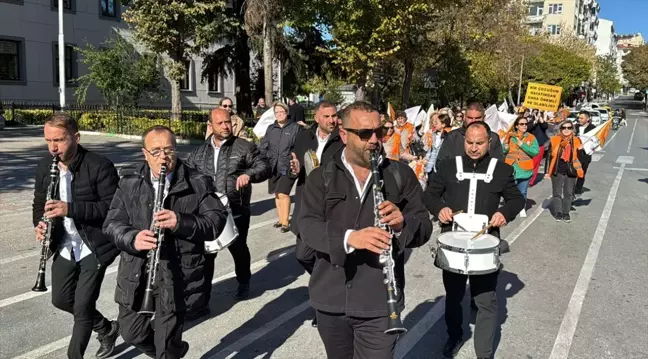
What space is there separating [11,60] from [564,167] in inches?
1220

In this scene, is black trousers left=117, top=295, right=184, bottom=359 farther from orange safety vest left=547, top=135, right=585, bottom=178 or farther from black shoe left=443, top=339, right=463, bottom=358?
orange safety vest left=547, top=135, right=585, bottom=178

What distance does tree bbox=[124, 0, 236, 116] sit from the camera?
23.1 meters

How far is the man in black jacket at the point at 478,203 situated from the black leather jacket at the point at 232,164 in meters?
1.94

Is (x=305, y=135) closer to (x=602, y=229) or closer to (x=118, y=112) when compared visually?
(x=602, y=229)

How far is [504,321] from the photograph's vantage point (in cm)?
540

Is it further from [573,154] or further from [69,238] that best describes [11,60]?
[69,238]

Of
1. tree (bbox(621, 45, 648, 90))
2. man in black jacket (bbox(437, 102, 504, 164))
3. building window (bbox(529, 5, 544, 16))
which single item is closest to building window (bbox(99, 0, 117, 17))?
man in black jacket (bbox(437, 102, 504, 164))

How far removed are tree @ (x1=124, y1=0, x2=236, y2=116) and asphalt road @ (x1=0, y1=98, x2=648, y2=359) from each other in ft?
47.5

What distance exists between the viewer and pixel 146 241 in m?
3.11

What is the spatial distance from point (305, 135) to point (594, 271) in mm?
4207

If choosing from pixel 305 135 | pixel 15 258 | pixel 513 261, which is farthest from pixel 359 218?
pixel 15 258

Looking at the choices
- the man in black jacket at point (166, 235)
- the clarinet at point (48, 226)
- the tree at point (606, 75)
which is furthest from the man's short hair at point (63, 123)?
the tree at point (606, 75)

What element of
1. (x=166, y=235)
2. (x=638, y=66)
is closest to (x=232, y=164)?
(x=166, y=235)

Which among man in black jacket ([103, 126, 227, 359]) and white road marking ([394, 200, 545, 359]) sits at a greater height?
man in black jacket ([103, 126, 227, 359])
